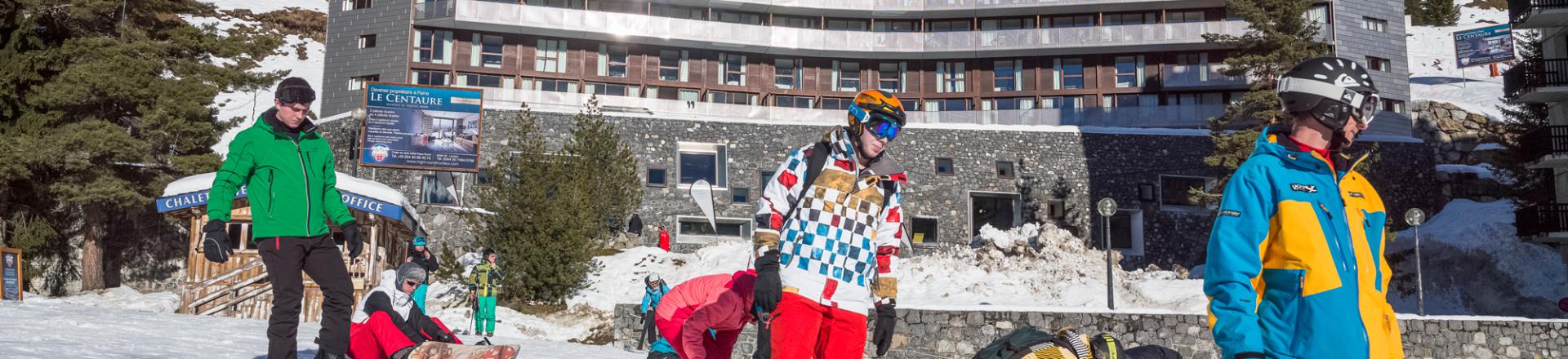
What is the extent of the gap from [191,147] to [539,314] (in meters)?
13.7

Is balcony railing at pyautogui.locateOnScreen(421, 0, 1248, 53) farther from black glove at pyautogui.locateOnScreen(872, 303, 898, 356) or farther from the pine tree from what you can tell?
black glove at pyautogui.locateOnScreen(872, 303, 898, 356)

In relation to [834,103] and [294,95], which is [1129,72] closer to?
[834,103]

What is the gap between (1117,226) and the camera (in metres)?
37.1

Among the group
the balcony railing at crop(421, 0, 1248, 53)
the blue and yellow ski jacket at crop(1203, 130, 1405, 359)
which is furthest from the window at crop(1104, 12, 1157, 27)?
the blue and yellow ski jacket at crop(1203, 130, 1405, 359)

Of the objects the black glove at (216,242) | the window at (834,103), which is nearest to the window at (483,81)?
the window at (834,103)

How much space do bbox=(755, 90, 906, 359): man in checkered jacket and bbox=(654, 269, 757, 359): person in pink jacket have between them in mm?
408

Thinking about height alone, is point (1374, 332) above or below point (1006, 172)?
below

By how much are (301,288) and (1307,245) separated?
4.71 metres

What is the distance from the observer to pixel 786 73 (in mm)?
45312

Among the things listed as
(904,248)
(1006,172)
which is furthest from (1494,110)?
(904,248)

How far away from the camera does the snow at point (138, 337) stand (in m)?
7.41

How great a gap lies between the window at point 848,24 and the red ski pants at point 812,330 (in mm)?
41685

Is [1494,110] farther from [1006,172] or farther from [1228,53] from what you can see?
[1006,172]

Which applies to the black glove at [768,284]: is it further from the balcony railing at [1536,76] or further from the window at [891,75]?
the window at [891,75]
